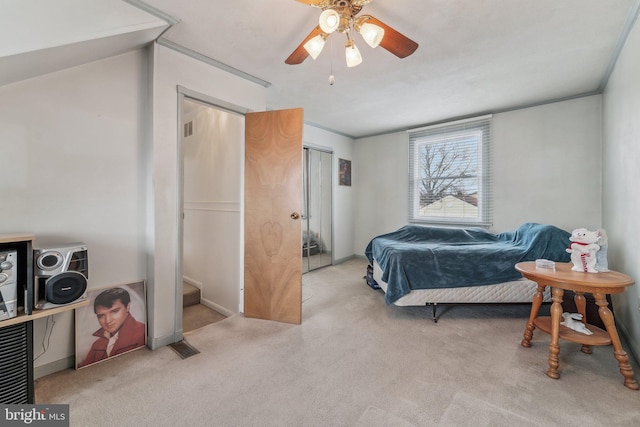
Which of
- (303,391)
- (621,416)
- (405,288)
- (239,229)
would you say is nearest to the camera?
(621,416)

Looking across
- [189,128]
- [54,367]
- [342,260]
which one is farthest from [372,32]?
[342,260]

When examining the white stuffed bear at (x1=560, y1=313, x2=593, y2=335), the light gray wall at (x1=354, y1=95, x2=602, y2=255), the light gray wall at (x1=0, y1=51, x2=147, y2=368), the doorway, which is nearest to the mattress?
the white stuffed bear at (x1=560, y1=313, x2=593, y2=335)

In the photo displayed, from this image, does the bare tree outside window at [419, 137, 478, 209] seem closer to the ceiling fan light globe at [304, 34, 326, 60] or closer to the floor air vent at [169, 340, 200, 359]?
the ceiling fan light globe at [304, 34, 326, 60]

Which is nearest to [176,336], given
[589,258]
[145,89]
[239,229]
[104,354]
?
[104,354]

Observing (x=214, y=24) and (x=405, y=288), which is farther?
(x=405, y=288)

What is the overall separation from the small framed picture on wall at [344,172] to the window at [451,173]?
1.20m

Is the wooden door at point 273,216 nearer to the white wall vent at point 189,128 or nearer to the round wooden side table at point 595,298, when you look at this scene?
the white wall vent at point 189,128

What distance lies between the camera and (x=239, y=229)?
2850 millimetres

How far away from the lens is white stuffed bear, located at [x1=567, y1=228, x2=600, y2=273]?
75.0 inches

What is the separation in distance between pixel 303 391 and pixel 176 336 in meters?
1.25

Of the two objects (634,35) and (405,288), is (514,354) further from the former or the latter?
(634,35)

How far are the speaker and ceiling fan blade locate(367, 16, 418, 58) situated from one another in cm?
226

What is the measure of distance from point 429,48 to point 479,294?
2301 millimetres

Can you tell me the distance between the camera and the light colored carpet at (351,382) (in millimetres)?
1459
